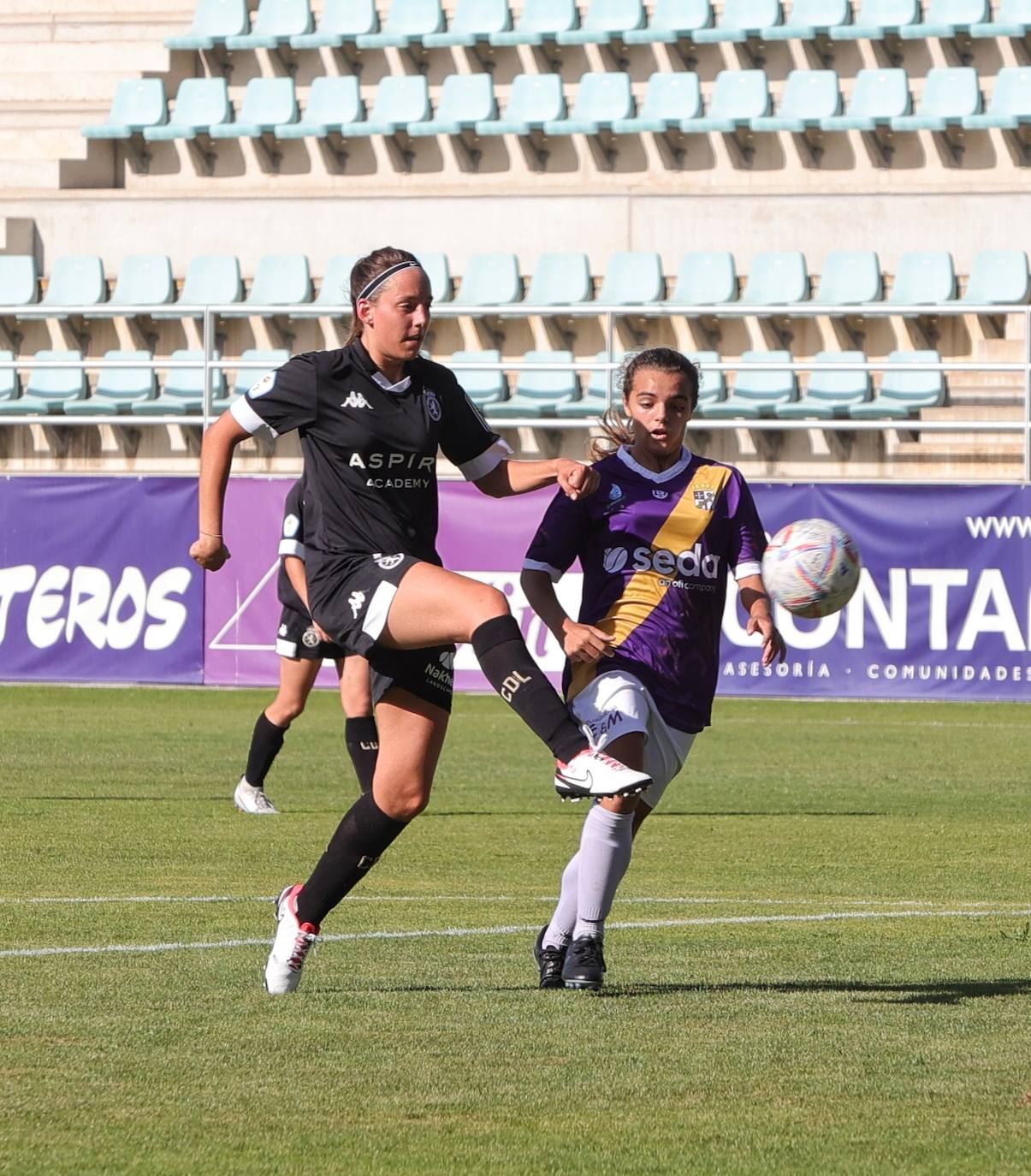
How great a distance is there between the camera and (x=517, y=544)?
1734cm

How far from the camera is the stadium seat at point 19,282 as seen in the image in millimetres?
22797

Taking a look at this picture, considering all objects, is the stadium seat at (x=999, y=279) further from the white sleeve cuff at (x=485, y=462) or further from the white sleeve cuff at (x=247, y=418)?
the white sleeve cuff at (x=247, y=418)

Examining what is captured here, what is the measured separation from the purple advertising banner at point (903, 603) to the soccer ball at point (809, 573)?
10.2 m

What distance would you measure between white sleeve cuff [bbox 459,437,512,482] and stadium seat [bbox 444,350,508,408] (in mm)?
14359

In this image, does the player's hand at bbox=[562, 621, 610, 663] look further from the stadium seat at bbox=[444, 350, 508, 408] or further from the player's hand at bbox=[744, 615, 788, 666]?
the stadium seat at bbox=[444, 350, 508, 408]

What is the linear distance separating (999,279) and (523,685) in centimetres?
1593

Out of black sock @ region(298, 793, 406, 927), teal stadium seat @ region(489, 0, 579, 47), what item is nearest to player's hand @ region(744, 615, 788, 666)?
black sock @ region(298, 793, 406, 927)

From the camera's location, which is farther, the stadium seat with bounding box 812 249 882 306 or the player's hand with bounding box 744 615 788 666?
the stadium seat with bounding box 812 249 882 306

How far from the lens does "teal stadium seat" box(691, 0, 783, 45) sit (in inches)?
895

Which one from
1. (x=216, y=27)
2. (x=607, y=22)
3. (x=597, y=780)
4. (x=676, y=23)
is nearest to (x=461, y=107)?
(x=607, y=22)

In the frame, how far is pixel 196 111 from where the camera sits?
2428 centimetres

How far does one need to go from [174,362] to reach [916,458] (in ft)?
22.5

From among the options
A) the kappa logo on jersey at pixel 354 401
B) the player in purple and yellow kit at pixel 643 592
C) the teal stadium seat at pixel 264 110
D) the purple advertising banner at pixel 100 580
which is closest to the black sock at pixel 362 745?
the player in purple and yellow kit at pixel 643 592

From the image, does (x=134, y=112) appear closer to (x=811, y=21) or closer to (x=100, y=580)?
(x=811, y=21)
